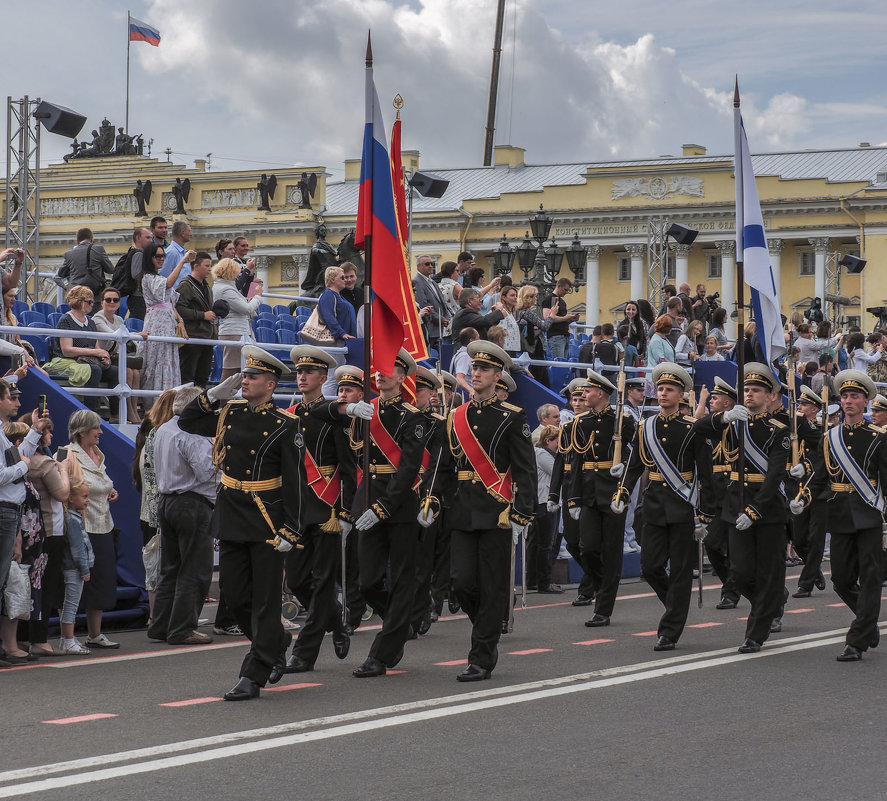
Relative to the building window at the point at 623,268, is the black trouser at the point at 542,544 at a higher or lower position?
lower

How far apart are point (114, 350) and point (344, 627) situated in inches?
221

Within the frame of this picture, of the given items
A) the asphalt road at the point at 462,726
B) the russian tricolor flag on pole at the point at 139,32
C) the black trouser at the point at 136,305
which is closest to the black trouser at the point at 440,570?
the asphalt road at the point at 462,726

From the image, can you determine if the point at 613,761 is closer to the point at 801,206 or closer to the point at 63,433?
the point at 63,433

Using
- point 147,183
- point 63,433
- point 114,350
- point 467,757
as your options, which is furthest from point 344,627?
point 147,183

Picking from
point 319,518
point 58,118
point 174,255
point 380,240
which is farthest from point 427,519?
point 58,118

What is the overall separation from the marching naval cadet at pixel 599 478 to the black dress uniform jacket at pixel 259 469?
413cm

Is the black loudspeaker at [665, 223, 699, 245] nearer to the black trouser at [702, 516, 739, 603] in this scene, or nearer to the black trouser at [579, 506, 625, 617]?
the black trouser at [702, 516, 739, 603]

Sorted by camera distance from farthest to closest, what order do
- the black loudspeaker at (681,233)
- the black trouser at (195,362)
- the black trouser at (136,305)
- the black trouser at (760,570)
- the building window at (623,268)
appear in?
the building window at (623,268) < the black loudspeaker at (681,233) < the black trouser at (136,305) < the black trouser at (195,362) < the black trouser at (760,570)

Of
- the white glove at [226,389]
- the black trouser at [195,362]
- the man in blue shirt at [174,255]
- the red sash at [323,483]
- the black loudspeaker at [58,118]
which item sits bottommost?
the red sash at [323,483]

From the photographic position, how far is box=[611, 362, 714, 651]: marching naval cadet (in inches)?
441

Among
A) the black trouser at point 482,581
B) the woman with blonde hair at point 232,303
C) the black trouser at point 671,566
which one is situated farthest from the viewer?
the woman with blonde hair at point 232,303

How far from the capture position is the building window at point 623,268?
75.8 metres

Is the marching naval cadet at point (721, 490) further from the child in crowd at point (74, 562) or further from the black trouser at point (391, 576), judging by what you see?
the child in crowd at point (74, 562)

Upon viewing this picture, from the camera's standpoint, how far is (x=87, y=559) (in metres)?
10.8
